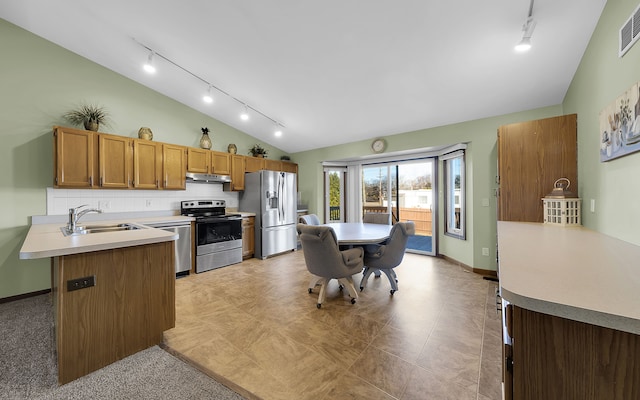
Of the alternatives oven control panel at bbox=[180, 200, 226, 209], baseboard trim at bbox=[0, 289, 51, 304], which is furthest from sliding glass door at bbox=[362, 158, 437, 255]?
baseboard trim at bbox=[0, 289, 51, 304]

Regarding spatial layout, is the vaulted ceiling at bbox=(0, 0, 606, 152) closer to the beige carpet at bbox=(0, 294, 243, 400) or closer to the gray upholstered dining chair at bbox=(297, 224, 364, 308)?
the gray upholstered dining chair at bbox=(297, 224, 364, 308)

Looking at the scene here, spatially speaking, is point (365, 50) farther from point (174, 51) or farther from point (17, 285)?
point (17, 285)

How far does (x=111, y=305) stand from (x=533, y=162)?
412 cm

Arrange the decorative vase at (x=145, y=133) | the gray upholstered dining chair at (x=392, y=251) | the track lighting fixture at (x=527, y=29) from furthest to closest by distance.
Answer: the decorative vase at (x=145, y=133)
the gray upholstered dining chair at (x=392, y=251)
the track lighting fixture at (x=527, y=29)

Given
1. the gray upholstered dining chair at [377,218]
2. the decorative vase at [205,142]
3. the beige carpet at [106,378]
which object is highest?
the decorative vase at [205,142]

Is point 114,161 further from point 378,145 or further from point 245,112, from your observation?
point 378,145

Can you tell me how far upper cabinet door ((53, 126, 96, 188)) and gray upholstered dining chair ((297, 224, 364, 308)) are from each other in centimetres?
300

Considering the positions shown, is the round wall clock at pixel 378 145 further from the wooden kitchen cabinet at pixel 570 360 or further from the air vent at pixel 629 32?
the wooden kitchen cabinet at pixel 570 360

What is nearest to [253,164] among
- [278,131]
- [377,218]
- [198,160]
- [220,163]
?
[220,163]

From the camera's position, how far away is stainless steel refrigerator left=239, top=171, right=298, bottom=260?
4.69 metres

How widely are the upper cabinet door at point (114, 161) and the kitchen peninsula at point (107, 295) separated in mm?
1756

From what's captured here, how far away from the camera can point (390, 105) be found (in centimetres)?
356

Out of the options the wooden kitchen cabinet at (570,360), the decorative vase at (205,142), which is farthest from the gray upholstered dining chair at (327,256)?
the decorative vase at (205,142)

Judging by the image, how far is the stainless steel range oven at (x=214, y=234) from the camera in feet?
12.7
